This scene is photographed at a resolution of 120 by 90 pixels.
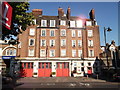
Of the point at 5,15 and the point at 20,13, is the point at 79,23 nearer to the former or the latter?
the point at 20,13

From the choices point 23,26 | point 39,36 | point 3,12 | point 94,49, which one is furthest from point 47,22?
point 3,12

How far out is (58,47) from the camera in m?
31.5

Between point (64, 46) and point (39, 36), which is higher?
point (39, 36)

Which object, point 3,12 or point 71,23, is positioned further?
point 71,23

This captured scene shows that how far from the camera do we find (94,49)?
32156 millimetres

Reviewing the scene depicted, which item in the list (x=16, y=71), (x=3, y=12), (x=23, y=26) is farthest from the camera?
(x=16, y=71)

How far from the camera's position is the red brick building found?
1185 inches

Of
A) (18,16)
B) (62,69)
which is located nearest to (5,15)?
(18,16)

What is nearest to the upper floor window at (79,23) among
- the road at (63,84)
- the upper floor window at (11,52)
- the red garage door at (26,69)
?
the red garage door at (26,69)

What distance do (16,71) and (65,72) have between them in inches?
505

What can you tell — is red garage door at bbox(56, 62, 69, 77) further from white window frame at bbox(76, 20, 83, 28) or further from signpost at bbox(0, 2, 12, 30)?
signpost at bbox(0, 2, 12, 30)

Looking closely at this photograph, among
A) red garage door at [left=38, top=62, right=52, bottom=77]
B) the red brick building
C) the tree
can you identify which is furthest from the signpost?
red garage door at [left=38, top=62, right=52, bottom=77]

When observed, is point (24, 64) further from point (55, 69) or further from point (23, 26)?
point (23, 26)

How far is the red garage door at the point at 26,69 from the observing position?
95.8 ft
